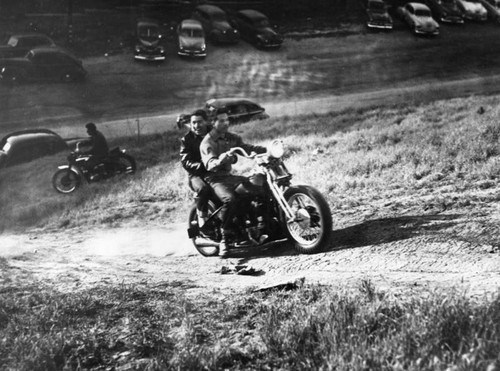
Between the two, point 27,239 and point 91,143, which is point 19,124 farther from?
point 27,239

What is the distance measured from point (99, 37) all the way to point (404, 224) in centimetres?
717

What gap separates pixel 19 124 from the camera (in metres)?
10.9

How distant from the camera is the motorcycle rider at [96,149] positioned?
10930 millimetres

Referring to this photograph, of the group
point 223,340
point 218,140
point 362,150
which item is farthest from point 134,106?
point 223,340

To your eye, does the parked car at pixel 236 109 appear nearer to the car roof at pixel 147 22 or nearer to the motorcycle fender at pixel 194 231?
the car roof at pixel 147 22

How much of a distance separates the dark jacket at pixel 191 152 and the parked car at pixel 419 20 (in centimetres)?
600

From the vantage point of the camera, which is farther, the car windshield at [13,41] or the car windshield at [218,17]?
the car windshield at [218,17]

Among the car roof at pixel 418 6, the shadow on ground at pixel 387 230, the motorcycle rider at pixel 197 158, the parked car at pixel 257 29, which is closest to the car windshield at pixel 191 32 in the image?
the parked car at pixel 257 29

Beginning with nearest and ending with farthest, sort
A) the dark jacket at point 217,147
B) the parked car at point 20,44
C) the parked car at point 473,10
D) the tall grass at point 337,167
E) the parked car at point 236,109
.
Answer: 1. the dark jacket at point 217,147
2. the tall grass at point 337,167
3. the parked car at point 20,44
4. the parked car at point 236,109
5. the parked car at point 473,10

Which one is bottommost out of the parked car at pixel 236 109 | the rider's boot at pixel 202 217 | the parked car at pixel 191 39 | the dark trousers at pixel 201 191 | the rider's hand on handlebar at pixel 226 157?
the parked car at pixel 236 109

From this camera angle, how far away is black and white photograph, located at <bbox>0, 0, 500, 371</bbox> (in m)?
3.83

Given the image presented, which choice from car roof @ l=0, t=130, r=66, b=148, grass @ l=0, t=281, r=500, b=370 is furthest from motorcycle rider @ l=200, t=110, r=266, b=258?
car roof @ l=0, t=130, r=66, b=148

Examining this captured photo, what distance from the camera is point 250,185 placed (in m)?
6.22

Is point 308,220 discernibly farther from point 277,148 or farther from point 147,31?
point 147,31
